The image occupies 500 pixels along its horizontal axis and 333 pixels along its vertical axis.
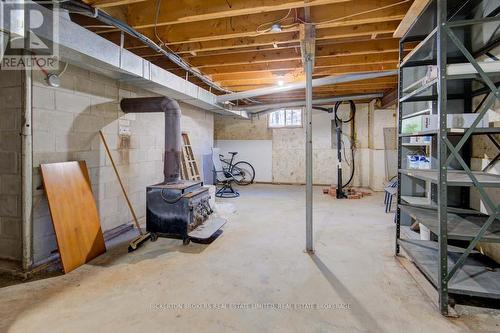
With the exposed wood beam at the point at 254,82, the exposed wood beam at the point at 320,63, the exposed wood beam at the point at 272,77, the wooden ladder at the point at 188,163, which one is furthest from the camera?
the wooden ladder at the point at 188,163

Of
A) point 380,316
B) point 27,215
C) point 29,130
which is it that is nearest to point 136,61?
point 29,130

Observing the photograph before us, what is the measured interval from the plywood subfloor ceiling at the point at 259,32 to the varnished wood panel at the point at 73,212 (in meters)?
1.49

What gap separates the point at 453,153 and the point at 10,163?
351 cm

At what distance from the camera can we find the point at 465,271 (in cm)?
208

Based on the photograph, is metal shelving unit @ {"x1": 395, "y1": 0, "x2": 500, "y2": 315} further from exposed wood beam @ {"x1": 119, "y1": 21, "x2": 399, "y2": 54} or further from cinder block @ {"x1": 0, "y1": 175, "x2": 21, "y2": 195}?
cinder block @ {"x1": 0, "y1": 175, "x2": 21, "y2": 195}

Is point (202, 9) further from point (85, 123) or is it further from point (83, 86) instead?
point (85, 123)

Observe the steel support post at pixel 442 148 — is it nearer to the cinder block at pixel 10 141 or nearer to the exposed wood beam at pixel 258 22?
the exposed wood beam at pixel 258 22

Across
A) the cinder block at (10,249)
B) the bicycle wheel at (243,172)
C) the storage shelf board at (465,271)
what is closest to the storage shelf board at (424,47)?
the storage shelf board at (465,271)

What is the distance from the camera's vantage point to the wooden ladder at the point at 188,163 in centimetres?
532

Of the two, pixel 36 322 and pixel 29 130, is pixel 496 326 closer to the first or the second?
pixel 36 322

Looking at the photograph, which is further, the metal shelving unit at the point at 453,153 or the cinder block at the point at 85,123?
the cinder block at the point at 85,123

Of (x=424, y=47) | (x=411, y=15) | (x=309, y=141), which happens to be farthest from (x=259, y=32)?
(x=424, y=47)

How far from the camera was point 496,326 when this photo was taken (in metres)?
1.74

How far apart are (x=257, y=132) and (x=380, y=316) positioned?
6.60 m
